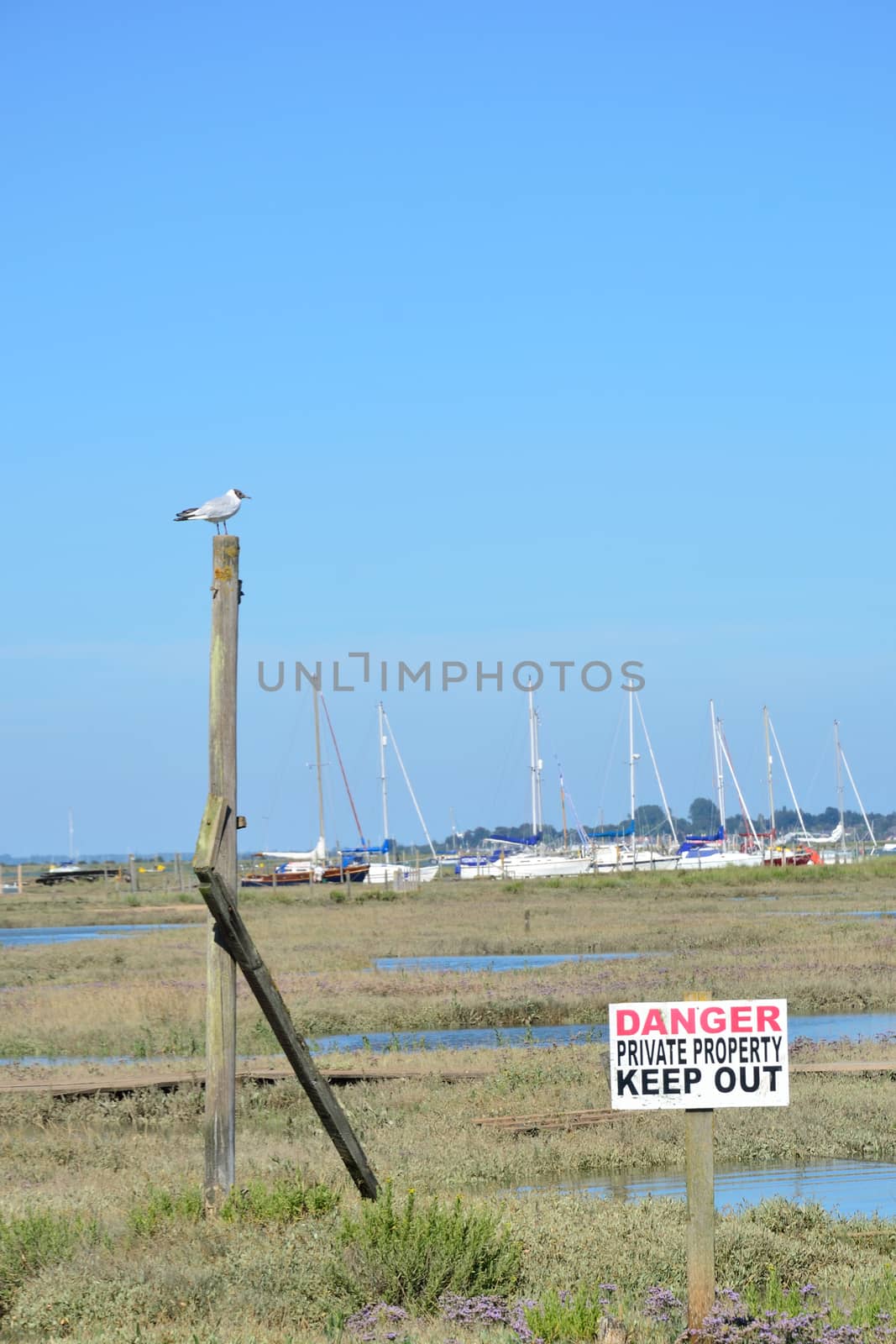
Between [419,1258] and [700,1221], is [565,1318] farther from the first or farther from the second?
[419,1258]

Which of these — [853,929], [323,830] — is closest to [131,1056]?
[853,929]

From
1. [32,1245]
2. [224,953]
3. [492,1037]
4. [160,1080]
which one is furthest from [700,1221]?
[492,1037]

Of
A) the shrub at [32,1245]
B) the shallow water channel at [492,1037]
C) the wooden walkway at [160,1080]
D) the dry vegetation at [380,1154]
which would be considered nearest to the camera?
the dry vegetation at [380,1154]

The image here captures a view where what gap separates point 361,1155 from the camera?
29.6 feet

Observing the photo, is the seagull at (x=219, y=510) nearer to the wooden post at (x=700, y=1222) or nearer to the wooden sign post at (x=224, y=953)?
the wooden sign post at (x=224, y=953)

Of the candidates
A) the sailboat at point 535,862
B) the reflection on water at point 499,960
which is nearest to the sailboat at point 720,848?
the sailboat at point 535,862

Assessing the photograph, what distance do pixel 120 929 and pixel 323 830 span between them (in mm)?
32847

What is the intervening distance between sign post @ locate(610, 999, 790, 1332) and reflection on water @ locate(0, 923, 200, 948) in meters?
40.5

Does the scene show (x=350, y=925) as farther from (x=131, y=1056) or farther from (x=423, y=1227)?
(x=423, y=1227)

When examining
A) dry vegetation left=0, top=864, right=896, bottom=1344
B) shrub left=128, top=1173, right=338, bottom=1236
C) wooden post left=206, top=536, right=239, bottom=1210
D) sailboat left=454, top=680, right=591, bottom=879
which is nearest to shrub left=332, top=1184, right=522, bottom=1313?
dry vegetation left=0, top=864, right=896, bottom=1344

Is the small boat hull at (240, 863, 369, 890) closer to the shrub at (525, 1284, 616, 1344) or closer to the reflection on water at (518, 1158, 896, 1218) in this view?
the reflection on water at (518, 1158, 896, 1218)

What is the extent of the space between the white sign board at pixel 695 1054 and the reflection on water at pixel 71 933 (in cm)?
4047

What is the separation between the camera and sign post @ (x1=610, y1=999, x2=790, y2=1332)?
7.01 m

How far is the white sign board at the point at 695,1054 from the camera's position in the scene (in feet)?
23.0
